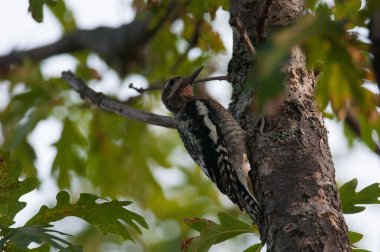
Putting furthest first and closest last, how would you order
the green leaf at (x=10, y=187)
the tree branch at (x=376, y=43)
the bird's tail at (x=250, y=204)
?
the green leaf at (x=10, y=187) → the bird's tail at (x=250, y=204) → the tree branch at (x=376, y=43)

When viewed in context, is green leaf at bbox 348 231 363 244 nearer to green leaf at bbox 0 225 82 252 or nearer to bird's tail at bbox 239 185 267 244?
bird's tail at bbox 239 185 267 244

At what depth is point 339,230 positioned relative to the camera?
9.34ft

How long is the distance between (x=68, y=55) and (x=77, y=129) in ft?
6.06

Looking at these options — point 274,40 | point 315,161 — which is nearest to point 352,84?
point 274,40

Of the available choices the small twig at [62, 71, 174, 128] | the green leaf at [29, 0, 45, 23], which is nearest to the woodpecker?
the small twig at [62, 71, 174, 128]

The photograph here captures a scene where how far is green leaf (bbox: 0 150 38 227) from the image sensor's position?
11.6ft

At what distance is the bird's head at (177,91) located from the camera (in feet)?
19.0

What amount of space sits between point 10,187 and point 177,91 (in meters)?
2.52

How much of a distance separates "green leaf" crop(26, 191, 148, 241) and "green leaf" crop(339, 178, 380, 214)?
1.16 meters

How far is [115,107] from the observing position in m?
4.61

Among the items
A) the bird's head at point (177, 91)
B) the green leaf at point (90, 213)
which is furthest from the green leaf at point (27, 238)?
the bird's head at point (177, 91)

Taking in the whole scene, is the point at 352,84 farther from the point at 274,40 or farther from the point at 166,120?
the point at 166,120

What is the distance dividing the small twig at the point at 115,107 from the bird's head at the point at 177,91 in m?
1.01

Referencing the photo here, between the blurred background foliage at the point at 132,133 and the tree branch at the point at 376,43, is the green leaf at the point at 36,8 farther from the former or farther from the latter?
the tree branch at the point at 376,43
